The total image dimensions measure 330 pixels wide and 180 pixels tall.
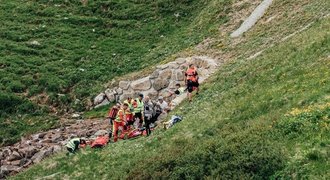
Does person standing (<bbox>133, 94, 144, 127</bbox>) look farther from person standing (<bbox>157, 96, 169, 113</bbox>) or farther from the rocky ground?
the rocky ground

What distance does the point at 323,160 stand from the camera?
621 inches

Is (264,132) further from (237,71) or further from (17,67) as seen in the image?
(17,67)

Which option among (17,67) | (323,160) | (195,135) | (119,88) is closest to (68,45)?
(17,67)

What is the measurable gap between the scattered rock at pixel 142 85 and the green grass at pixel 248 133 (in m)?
8.38

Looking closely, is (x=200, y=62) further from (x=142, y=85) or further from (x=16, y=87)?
(x=16, y=87)

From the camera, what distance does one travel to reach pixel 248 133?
19547mm

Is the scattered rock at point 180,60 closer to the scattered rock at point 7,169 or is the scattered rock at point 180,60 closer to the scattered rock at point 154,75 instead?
the scattered rock at point 154,75

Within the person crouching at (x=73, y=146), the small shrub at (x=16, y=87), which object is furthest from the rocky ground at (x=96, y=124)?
the small shrub at (x=16, y=87)

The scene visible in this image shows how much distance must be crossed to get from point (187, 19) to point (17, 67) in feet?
66.9

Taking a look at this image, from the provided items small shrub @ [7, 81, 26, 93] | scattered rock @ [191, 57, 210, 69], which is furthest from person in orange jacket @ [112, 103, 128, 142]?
small shrub @ [7, 81, 26, 93]

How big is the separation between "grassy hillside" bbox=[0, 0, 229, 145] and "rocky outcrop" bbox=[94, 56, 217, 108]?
223 centimetres

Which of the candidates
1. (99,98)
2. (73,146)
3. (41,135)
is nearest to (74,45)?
(99,98)

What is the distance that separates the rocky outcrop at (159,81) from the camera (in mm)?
41188

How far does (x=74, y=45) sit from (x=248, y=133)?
120 feet
